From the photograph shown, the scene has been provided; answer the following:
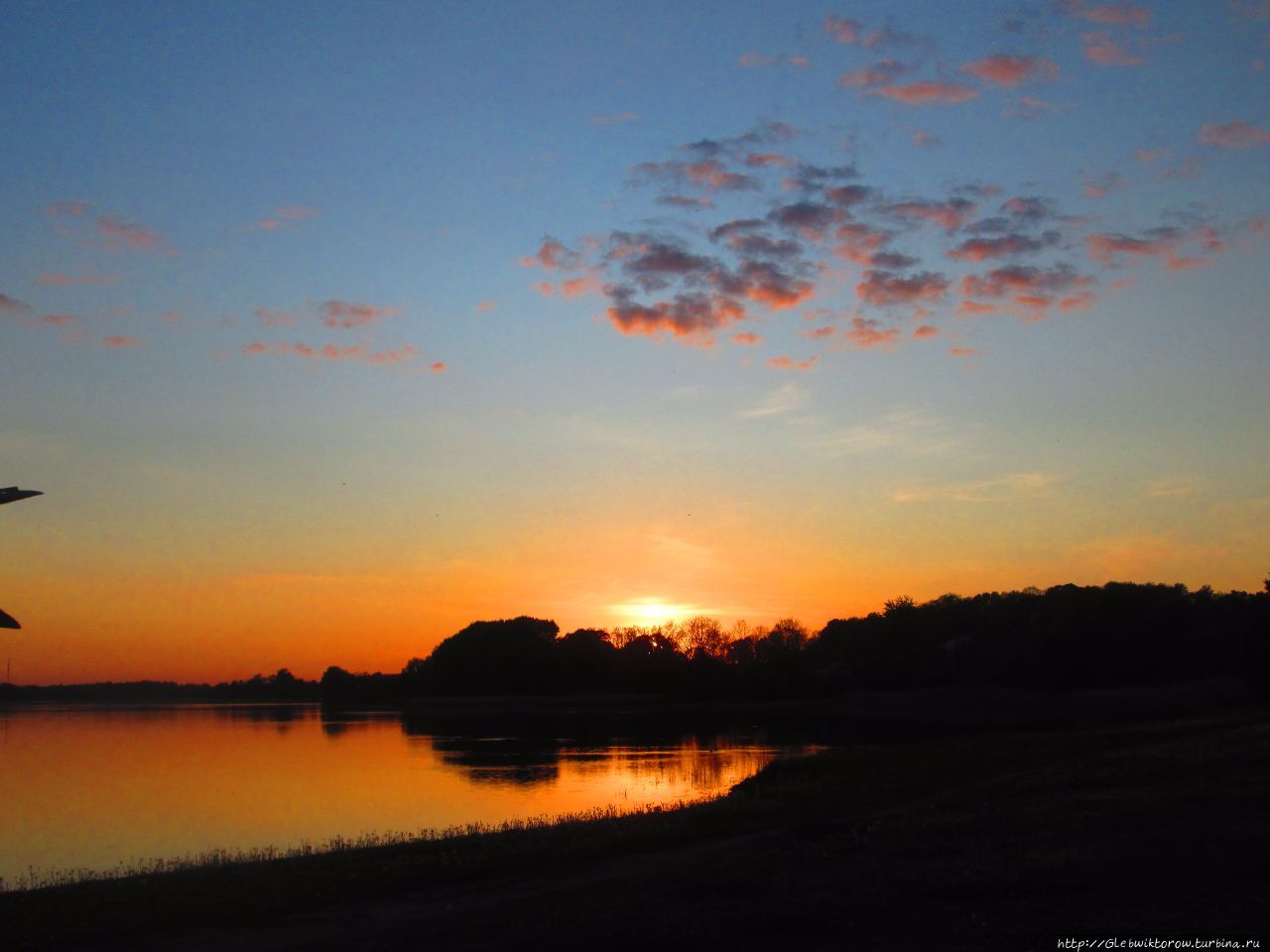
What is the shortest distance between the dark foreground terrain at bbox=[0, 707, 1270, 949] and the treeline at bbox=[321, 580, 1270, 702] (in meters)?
36.5

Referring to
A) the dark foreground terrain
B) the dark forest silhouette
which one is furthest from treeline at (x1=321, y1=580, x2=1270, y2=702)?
the dark foreground terrain

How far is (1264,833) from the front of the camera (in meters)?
12.1

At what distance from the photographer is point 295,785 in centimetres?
3991

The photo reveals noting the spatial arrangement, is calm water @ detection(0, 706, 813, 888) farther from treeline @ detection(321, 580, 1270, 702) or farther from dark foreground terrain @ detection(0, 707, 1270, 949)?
treeline @ detection(321, 580, 1270, 702)

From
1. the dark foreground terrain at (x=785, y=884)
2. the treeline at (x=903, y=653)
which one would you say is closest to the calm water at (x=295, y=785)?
the dark foreground terrain at (x=785, y=884)

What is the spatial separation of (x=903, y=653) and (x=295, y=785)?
72.6 meters

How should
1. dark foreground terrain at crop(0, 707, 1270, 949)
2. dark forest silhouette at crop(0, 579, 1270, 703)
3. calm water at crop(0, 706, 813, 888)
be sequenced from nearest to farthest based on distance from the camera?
dark foreground terrain at crop(0, 707, 1270, 949) → calm water at crop(0, 706, 813, 888) → dark forest silhouette at crop(0, 579, 1270, 703)

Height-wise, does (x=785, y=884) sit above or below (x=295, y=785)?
above

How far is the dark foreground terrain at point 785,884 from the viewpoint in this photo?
9539 millimetres

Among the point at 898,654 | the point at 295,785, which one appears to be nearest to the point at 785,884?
the point at 295,785

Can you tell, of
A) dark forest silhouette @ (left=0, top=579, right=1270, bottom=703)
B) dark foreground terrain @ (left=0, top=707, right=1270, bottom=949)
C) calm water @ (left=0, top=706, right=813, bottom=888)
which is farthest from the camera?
dark forest silhouette @ (left=0, top=579, right=1270, bottom=703)

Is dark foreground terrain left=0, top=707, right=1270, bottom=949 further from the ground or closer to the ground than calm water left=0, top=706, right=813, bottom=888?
further from the ground

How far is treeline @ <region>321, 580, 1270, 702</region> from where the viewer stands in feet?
241

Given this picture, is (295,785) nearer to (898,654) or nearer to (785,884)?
(785,884)
